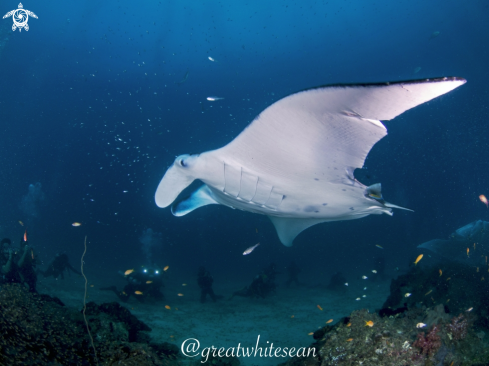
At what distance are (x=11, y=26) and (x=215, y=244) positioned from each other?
54.7 meters

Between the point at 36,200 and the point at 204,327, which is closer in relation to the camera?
the point at 204,327

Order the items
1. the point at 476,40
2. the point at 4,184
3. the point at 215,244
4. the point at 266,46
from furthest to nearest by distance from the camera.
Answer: the point at 4,184 < the point at 215,244 < the point at 266,46 < the point at 476,40

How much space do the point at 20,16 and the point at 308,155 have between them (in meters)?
34.9

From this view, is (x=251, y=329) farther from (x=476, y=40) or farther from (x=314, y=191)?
(x=476, y=40)

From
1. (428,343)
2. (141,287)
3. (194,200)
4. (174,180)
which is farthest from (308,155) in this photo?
(141,287)

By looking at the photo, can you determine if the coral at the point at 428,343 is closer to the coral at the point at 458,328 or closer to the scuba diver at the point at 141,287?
the coral at the point at 458,328

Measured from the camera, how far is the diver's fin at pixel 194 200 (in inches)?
142

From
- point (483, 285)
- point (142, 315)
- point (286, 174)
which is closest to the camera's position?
point (286, 174)

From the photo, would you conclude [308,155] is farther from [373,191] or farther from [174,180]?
[174,180]

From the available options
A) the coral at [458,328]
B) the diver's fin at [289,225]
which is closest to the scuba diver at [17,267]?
the diver's fin at [289,225]

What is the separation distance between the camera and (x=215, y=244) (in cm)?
6431

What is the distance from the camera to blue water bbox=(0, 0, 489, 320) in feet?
67.4

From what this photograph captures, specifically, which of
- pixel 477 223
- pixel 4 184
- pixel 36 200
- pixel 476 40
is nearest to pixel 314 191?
pixel 477 223

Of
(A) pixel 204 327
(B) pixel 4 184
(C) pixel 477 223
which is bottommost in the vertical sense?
(A) pixel 204 327
